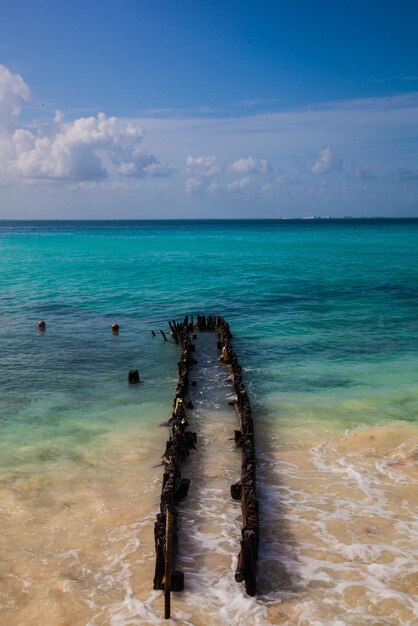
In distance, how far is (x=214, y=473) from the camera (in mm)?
15609

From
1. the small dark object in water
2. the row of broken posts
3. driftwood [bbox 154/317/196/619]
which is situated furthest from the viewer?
the small dark object in water

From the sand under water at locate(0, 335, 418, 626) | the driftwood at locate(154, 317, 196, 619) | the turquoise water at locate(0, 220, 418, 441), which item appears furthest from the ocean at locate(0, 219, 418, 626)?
the driftwood at locate(154, 317, 196, 619)

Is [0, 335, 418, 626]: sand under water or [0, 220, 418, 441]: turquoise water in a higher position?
[0, 220, 418, 441]: turquoise water

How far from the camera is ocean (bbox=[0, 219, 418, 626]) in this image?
10.8m

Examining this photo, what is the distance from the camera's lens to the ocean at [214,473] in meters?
10.8

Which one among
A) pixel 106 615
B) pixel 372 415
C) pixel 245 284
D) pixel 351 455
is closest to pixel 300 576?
pixel 106 615

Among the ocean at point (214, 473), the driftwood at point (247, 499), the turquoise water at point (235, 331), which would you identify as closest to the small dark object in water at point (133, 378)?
the ocean at point (214, 473)

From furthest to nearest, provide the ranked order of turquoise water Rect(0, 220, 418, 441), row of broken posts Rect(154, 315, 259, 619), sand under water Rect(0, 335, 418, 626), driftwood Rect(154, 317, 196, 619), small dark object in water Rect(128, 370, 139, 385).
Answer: small dark object in water Rect(128, 370, 139, 385) < turquoise water Rect(0, 220, 418, 441) < row of broken posts Rect(154, 315, 259, 619) < sand under water Rect(0, 335, 418, 626) < driftwood Rect(154, 317, 196, 619)

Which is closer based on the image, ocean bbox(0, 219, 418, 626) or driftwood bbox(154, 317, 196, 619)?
driftwood bbox(154, 317, 196, 619)

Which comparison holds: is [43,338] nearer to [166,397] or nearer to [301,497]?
[166,397]

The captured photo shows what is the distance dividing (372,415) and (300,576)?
385 inches

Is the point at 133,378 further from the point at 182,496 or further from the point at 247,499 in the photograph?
the point at 247,499

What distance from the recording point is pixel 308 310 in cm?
4016

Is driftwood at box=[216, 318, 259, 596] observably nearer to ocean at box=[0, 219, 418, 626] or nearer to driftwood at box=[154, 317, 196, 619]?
ocean at box=[0, 219, 418, 626]
